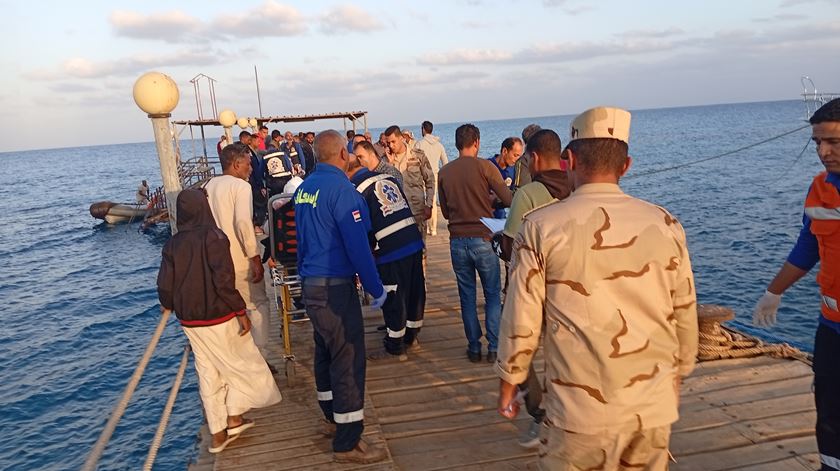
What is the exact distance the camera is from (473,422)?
4145 mm

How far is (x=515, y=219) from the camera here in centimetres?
361

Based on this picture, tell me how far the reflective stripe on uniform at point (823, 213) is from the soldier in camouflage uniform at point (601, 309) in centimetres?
104

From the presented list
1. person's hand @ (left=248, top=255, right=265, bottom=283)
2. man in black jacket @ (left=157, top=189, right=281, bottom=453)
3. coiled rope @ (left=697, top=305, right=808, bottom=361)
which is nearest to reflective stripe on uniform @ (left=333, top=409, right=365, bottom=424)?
man in black jacket @ (left=157, top=189, right=281, bottom=453)

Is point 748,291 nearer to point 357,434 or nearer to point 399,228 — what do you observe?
point 399,228

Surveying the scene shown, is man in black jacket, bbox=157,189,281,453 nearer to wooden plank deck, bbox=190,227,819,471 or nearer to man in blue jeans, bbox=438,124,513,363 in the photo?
wooden plank deck, bbox=190,227,819,471

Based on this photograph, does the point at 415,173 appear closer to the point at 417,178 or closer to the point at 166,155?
the point at 417,178

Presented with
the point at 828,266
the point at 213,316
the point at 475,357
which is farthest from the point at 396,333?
the point at 828,266

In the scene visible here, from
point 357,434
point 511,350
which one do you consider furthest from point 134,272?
point 511,350

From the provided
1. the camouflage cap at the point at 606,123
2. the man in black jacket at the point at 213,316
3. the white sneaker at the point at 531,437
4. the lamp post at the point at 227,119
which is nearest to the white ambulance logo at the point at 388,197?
the man in black jacket at the point at 213,316

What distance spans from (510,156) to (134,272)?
2376cm

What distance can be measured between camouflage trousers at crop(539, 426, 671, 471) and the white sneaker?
1651 millimetres

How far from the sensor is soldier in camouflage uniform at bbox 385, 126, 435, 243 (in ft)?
24.1

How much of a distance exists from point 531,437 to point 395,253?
2046mm

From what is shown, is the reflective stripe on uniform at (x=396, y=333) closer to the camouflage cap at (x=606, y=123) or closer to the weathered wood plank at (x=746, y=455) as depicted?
the weathered wood plank at (x=746, y=455)
